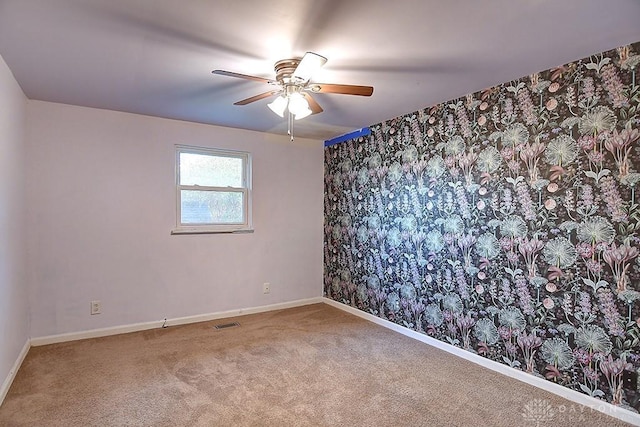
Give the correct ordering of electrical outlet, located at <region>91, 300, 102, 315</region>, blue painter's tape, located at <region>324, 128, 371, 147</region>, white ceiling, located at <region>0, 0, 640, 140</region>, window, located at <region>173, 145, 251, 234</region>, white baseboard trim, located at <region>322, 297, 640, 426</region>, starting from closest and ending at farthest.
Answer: white ceiling, located at <region>0, 0, 640, 140</region> < white baseboard trim, located at <region>322, 297, 640, 426</region> < electrical outlet, located at <region>91, 300, 102, 315</region> < window, located at <region>173, 145, 251, 234</region> < blue painter's tape, located at <region>324, 128, 371, 147</region>

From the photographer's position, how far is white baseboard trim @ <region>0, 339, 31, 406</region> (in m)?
2.33

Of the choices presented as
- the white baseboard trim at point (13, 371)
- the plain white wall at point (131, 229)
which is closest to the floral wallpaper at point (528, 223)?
the plain white wall at point (131, 229)

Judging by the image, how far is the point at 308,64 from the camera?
1957mm

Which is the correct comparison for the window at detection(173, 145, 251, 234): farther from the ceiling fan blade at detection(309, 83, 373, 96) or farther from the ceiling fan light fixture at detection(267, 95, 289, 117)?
the ceiling fan blade at detection(309, 83, 373, 96)

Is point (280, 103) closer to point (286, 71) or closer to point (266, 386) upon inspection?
point (286, 71)

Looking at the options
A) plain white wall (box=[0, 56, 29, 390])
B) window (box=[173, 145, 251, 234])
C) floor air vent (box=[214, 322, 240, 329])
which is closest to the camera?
plain white wall (box=[0, 56, 29, 390])

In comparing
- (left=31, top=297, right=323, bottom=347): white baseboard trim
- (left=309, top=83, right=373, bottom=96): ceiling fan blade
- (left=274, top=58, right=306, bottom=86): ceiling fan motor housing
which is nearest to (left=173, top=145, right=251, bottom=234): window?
(left=31, top=297, right=323, bottom=347): white baseboard trim

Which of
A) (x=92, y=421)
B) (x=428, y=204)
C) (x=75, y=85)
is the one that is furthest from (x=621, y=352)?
(x=75, y=85)

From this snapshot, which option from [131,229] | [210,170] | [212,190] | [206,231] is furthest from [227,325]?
[210,170]

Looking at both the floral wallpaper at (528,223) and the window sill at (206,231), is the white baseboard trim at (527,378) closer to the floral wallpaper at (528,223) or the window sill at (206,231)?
the floral wallpaper at (528,223)

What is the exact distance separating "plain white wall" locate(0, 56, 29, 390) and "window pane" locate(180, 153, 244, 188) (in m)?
1.42

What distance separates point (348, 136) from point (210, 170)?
1.74 m

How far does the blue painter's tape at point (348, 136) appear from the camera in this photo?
4.18 m

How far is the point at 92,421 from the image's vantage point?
82.8 inches
